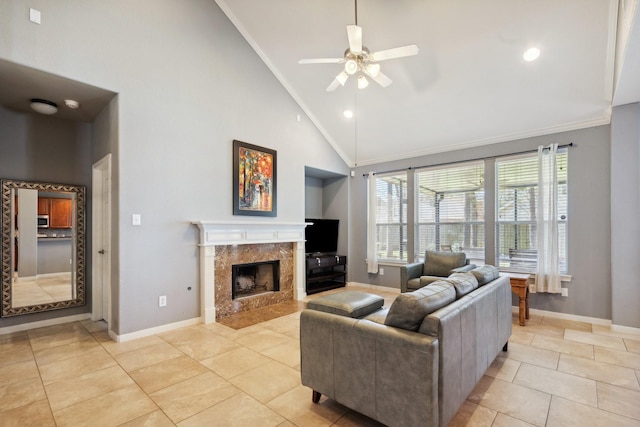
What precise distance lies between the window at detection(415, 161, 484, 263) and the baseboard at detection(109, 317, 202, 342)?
3.98m

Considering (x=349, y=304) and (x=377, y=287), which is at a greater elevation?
(x=349, y=304)

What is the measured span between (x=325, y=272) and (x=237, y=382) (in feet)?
12.7

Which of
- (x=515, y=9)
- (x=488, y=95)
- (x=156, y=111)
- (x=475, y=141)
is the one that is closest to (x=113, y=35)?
(x=156, y=111)

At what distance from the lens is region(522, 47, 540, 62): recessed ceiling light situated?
3341mm

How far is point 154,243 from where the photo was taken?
139 inches

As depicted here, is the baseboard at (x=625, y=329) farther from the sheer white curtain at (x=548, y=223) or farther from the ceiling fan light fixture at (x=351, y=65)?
the ceiling fan light fixture at (x=351, y=65)

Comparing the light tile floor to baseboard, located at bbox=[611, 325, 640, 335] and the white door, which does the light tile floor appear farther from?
the white door

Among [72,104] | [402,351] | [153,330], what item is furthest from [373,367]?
[72,104]

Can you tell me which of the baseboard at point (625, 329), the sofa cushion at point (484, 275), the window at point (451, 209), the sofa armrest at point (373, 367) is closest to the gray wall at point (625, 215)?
the baseboard at point (625, 329)

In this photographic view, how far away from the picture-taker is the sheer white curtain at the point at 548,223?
160 inches

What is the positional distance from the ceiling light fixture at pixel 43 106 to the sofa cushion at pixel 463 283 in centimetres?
461

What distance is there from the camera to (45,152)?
385 cm

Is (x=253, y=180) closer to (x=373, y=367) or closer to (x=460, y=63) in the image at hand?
(x=460, y=63)

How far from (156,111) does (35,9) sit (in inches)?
49.4
